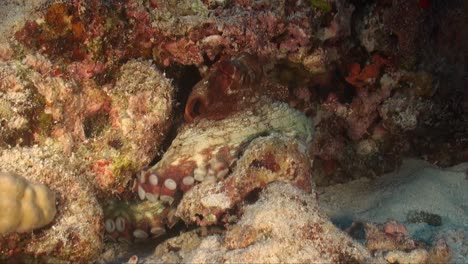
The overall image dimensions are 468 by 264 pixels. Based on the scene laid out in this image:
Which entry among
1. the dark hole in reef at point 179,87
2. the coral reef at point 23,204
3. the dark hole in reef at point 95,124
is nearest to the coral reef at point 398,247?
the dark hole in reef at point 179,87

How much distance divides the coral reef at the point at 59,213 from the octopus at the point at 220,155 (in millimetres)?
802

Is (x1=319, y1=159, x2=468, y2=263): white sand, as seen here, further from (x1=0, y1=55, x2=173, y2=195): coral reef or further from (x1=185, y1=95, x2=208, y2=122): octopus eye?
(x1=0, y1=55, x2=173, y2=195): coral reef

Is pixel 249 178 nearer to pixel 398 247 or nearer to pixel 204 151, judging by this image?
pixel 204 151

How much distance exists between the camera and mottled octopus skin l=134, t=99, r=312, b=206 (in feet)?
12.0

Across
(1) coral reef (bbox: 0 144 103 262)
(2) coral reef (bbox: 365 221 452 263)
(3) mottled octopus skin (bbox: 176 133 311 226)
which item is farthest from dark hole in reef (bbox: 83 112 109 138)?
(2) coral reef (bbox: 365 221 452 263)

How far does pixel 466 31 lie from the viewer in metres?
4.67

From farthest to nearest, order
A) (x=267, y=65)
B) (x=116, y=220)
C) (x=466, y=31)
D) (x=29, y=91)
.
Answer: (x=466, y=31), (x=267, y=65), (x=116, y=220), (x=29, y=91)

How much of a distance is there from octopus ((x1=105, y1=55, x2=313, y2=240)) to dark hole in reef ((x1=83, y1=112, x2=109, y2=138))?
0.59 metres

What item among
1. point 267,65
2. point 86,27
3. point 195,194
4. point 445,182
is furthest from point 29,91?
point 445,182

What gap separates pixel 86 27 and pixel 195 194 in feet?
5.13

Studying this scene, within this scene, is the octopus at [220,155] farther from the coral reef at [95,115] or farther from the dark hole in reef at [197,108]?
the coral reef at [95,115]

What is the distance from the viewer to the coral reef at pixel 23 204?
235 cm

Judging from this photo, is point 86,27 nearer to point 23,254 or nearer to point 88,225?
point 88,225

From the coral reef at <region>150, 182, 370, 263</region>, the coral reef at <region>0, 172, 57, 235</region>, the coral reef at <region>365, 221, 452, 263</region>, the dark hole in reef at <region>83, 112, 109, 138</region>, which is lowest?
the coral reef at <region>365, 221, 452, 263</region>
